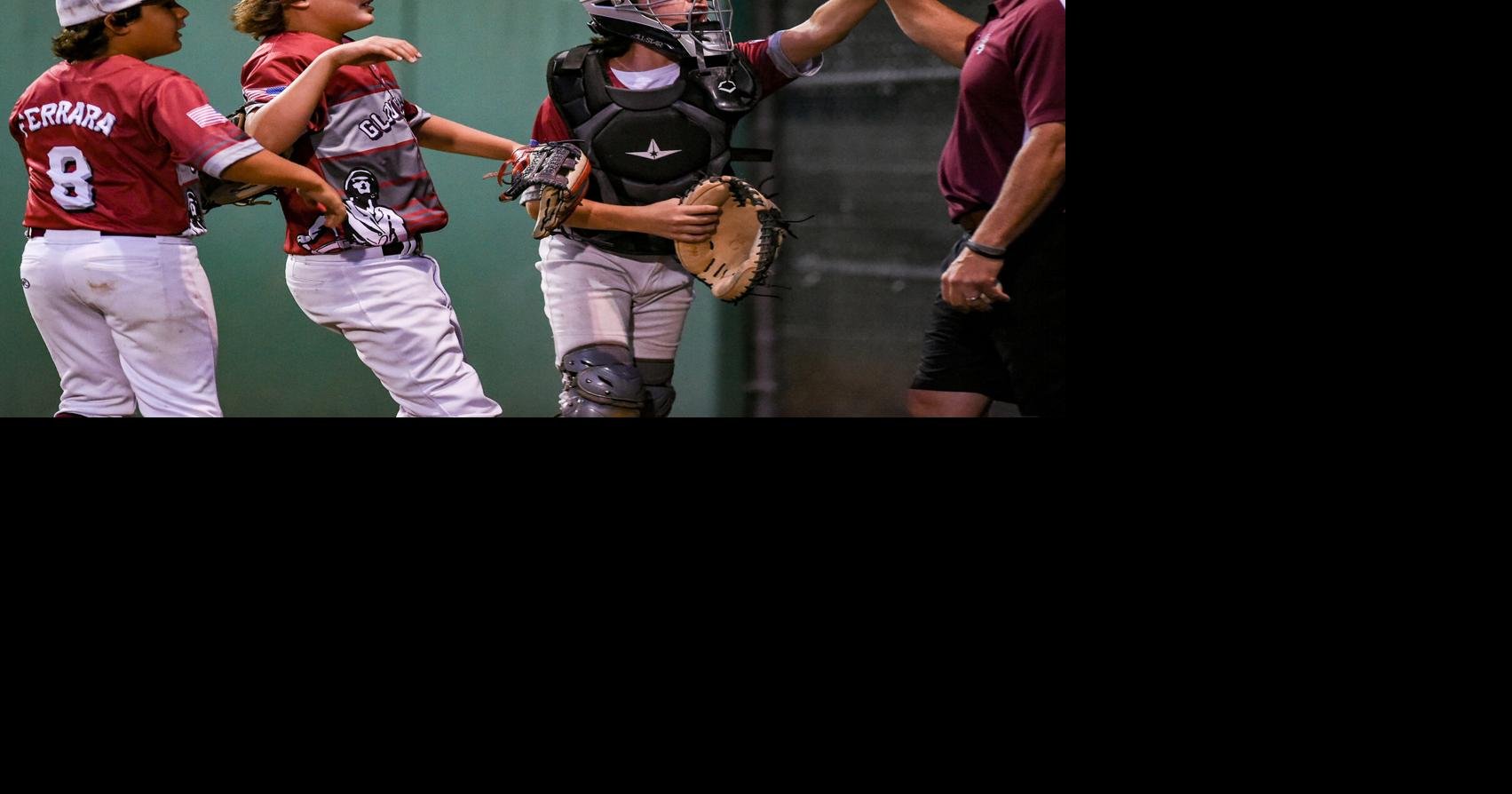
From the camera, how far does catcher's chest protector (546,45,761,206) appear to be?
9.73 ft

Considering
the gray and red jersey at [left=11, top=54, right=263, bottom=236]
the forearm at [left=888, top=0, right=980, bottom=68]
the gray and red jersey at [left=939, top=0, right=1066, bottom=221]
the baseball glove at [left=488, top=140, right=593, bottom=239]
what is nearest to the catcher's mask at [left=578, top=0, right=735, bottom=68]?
the baseball glove at [left=488, top=140, right=593, bottom=239]

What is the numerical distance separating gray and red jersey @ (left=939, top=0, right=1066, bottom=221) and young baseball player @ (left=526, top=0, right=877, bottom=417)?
287mm

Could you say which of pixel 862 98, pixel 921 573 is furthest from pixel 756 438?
pixel 862 98

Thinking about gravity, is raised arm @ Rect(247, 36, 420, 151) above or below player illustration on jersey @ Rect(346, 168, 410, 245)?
above

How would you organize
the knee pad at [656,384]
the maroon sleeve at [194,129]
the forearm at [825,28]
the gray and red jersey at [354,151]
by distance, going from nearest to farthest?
the maroon sleeve at [194,129] → the gray and red jersey at [354,151] → the forearm at [825,28] → the knee pad at [656,384]

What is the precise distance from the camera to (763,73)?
9.85 feet

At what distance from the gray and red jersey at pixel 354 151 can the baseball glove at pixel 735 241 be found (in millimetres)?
557

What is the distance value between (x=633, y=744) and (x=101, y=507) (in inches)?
45.4

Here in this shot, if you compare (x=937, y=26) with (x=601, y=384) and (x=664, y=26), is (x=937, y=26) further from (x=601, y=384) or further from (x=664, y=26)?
(x=601, y=384)

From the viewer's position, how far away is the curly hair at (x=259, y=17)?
289 centimetres

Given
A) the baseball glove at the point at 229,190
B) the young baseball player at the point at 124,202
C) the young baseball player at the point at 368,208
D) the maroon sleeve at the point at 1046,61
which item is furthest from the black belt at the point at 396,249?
the maroon sleeve at the point at 1046,61

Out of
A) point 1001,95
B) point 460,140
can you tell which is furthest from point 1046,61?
point 460,140

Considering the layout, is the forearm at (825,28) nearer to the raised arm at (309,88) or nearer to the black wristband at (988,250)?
the black wristband at (988,250)

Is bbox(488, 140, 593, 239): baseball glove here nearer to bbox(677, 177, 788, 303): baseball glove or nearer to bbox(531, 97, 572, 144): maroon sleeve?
bbox(531, 97, 572, 144): maroon sleeve
